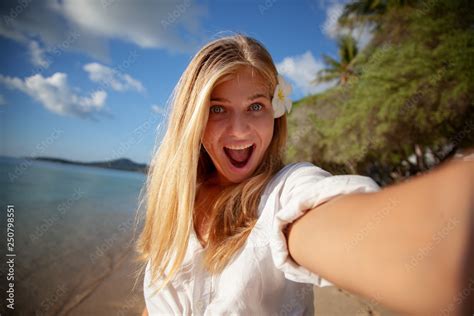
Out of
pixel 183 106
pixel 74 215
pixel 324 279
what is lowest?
pixel 74 215

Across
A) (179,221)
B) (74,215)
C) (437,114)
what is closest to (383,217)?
(179,221)

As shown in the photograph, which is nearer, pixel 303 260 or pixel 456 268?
pixel 456 268

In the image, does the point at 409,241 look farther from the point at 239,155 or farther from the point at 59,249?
the point at 59,249

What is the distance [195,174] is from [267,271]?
59cm

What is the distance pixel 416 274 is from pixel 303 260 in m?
Result: 0.29

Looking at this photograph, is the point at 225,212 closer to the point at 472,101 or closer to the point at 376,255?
the point at 376,255

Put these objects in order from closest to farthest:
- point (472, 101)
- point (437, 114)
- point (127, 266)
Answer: point (127, 266) < point (472, 101) < point (437, 114)

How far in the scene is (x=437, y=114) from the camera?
9.78 metres

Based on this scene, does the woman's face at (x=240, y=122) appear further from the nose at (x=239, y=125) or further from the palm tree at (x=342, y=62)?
the palm tree at (x=342, y=62)

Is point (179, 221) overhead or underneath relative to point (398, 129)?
underneath

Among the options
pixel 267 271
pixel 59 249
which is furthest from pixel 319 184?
pixel 59 249

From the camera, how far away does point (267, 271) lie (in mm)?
1096

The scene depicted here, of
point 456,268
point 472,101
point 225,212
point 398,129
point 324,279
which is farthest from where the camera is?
point 398,129

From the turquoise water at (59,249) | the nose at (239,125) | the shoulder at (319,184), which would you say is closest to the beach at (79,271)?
the turquoise water at (59,249)
